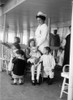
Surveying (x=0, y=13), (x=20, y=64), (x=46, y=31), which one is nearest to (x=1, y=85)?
(x=20, y=64)

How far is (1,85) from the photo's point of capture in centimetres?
449

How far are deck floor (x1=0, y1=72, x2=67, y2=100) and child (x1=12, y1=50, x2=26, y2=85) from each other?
217 mm

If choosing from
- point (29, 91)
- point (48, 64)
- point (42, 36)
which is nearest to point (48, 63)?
point (48, 64)

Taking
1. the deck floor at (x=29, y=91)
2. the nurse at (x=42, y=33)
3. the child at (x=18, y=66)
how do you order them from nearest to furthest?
1. the deck floor at (x=29, y=91)
2. the nurse at (x=42, y=33)
3. the child at (x=18, y=66)

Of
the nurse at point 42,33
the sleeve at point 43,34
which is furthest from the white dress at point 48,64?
the sleeve at point 43,34

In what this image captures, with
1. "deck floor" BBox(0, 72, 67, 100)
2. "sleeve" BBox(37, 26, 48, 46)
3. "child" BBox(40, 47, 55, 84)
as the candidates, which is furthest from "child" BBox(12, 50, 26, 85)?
"sleeve" BBox(37, 26, 48, 46)

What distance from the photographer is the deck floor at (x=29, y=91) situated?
3633 mm

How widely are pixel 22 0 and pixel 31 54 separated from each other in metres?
1.36

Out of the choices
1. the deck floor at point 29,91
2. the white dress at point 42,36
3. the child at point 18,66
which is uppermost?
the white dress at point 42,36

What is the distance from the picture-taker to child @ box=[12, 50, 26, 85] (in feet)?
15.0

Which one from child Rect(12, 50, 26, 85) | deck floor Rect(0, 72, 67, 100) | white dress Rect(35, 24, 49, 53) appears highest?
white dress Rect(35, 24, 49, 53)

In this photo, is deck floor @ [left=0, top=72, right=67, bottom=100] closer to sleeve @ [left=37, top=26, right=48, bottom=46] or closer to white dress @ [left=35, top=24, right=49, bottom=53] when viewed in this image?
white dress @ [left=35, top=24, right=49, bottom=53]

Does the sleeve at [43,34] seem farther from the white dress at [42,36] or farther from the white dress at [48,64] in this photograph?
the white dress at [48,64]

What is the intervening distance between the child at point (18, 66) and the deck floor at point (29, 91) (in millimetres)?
217
